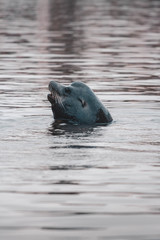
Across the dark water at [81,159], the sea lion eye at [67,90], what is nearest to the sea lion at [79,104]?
the sea lion eye at [67,90]

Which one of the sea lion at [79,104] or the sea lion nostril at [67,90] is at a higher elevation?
the sea lion nostril at [67,90]

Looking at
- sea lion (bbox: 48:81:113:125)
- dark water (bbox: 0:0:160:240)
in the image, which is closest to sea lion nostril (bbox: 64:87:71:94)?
sea lion (bbox: 48:81:113:125)

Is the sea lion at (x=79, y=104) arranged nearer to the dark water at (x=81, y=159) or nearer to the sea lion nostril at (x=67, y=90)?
the sea lion nostril at (x=67, y=90)

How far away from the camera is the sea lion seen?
14125mm

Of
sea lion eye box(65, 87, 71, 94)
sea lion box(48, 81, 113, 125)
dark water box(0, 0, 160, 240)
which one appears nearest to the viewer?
dark water box(0, 0, 160, 240)

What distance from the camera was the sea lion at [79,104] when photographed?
14.1 metres

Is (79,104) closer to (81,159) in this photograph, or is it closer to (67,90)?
(67,90)

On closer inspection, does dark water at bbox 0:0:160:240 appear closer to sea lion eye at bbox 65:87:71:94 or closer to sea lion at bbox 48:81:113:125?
sea lion at bbox 48:81:113:125

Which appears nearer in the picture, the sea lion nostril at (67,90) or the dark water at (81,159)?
the dark water at (81,159)

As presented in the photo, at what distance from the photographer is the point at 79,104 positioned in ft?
46.5

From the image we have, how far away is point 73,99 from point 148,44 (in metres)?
18.6

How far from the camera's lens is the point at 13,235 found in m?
7.85

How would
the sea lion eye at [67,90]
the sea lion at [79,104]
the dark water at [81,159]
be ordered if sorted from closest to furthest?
the dark water at [81,159], the sea lion at [79,104], the sea lion eye at [67,90]

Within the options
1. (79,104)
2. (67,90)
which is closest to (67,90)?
(67,90)
